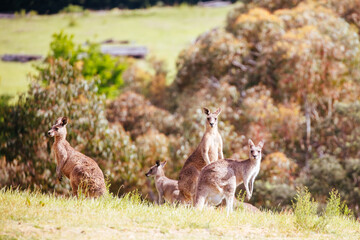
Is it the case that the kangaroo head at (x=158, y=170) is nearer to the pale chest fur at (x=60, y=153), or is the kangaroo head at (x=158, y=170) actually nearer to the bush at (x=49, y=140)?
the pale chest fur at (x=60, y=153)

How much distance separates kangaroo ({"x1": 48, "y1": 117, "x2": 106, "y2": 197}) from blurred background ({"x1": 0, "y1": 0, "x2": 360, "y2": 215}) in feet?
19.6

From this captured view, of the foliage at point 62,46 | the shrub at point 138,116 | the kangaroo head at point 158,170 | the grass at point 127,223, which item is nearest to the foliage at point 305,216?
the grass at point 127,223

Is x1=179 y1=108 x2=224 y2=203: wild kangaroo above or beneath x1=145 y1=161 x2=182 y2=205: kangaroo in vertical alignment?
above

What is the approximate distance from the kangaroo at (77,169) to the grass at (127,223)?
1.06ft

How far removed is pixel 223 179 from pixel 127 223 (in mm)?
1893

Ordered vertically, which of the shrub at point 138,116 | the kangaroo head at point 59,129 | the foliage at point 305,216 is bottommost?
the shrub at point 138,116

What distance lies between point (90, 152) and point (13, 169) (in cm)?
323

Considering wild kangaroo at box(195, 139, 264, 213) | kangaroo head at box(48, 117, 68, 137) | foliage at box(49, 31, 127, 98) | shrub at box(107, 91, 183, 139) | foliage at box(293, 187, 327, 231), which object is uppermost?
kangaroo head at box(48, 117, 68, 137)

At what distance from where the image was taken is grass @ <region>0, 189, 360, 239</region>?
7777 mm

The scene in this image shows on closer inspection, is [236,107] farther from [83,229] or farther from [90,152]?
[83,229]

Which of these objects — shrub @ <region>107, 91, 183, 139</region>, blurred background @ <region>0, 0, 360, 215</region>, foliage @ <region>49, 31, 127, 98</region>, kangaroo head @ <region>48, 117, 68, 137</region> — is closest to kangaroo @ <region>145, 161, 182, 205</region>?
blurred background @ <region>0, 0, 360, 215</region>

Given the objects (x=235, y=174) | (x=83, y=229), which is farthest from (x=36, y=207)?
(x=235, y=174)

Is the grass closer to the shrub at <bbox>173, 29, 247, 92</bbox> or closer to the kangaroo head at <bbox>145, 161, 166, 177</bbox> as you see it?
the kangaroo head at <bbox>145, 161, 166, 177</bbox>

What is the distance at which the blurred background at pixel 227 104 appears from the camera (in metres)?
24.1
